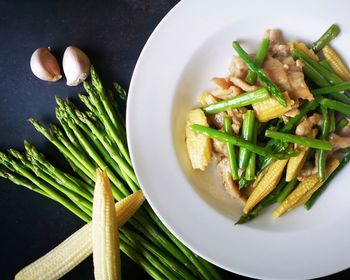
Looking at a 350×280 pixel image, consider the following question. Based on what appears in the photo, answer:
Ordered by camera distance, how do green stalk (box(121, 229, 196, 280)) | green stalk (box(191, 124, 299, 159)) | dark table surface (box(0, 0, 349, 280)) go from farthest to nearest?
dark table surface (box(0, 0, 349, 280))
green stalk (box(121, 229, 196, 280))
green stalk (box(191, 124, 299, 159))

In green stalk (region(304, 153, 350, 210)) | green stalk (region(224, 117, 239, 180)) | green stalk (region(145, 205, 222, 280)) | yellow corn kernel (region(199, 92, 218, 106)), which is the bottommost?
green stalk (region(145, 205, 222, 280))

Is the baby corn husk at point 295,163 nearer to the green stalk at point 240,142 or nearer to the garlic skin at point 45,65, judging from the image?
the green stalk at point 240,142

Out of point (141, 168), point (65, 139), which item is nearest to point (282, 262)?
point (141, 168)

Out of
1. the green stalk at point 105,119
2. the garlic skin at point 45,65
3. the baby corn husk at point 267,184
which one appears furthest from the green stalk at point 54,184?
the baby corn husk at point 267,184

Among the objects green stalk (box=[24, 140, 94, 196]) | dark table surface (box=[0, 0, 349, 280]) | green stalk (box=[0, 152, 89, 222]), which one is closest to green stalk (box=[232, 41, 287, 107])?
dark table surface (box=[0, 0, 349, 280])

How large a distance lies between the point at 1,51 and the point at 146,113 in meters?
1.45

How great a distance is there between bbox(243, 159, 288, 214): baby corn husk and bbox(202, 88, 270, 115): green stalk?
1.58 ft

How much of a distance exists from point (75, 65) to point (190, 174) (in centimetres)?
123

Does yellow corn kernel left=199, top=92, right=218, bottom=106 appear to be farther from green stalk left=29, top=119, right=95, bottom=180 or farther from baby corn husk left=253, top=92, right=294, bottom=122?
green stalk left=29, top=119, right=95, bottom=180

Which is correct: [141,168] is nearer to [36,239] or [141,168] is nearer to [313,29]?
[36,239]

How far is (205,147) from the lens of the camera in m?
3.05

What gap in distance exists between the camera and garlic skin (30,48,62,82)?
3393mm

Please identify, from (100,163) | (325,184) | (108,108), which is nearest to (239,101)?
(325,184)

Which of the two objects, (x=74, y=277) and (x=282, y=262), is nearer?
(x=282, y=262)
